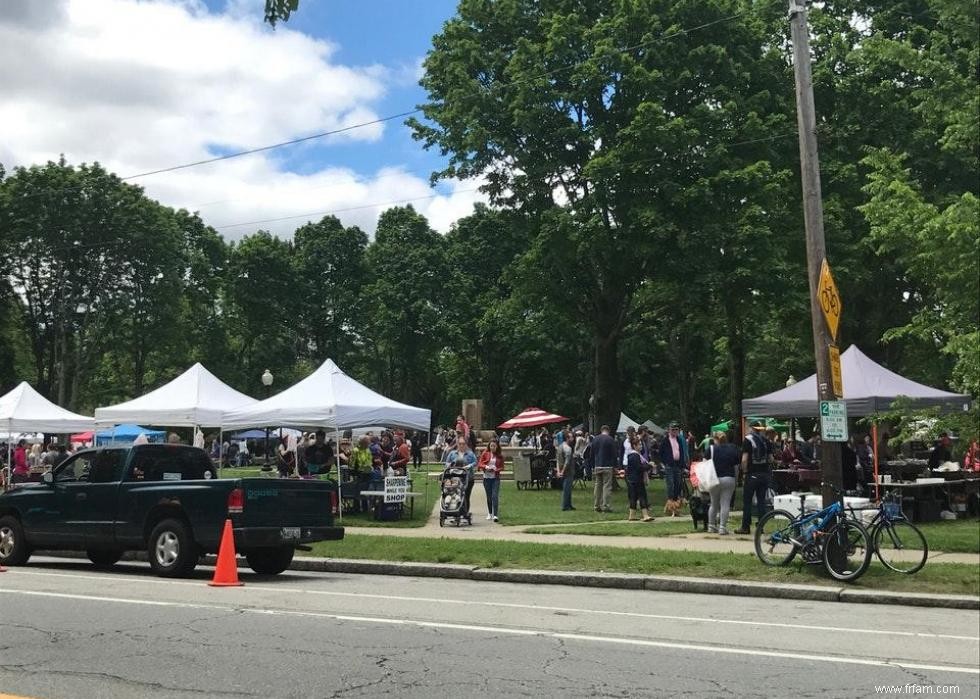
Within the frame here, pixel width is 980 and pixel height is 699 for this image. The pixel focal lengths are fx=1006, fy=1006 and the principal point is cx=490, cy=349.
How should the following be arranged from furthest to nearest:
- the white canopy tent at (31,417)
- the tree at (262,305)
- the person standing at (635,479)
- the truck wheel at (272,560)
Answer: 1. the tree at (262,305)
2. the white canopy tent at (31,417)
3. the person standing at (635,479)
4. the truck wheel at (272,560)

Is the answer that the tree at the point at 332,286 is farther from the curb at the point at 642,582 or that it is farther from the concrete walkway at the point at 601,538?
the curb at the point at 642,582

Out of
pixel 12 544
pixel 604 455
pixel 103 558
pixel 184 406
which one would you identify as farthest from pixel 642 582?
pixel 184 406

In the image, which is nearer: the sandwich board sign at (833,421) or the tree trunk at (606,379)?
the sandwich board sign at (833,421)

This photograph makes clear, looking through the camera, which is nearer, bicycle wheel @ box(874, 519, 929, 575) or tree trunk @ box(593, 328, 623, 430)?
bicycle wheel @ box(874, 519, 929, 575)

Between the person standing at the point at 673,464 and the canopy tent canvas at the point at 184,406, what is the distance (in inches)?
410

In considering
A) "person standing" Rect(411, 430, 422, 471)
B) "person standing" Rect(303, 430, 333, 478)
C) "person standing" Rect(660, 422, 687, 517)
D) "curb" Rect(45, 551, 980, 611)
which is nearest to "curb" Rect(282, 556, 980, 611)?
"curb" Rect(45, 551, 980, 611)

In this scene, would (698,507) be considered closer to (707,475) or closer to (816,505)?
(707,475)

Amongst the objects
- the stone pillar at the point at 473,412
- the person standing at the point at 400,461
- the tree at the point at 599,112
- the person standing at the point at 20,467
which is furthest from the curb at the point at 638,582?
the stone pillar at the point at 473,412

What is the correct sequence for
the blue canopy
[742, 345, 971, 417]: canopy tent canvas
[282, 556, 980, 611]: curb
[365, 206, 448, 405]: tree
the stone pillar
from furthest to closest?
[365, 206, 448, 405]: tree → the stone pillar → the blue canopy → [742, 345, 971, 417]: canopy tent canvas → [282, 556, 980, 611]: curb

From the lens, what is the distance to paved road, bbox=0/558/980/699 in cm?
655

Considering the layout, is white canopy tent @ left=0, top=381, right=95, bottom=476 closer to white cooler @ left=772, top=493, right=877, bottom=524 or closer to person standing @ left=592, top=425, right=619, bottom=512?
person standing @ left=592, top=425, right=619, bottom=512

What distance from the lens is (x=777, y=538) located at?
1263 cm

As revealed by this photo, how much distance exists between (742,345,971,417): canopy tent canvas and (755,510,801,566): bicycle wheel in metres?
6.25

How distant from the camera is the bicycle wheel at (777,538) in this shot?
12.4m
